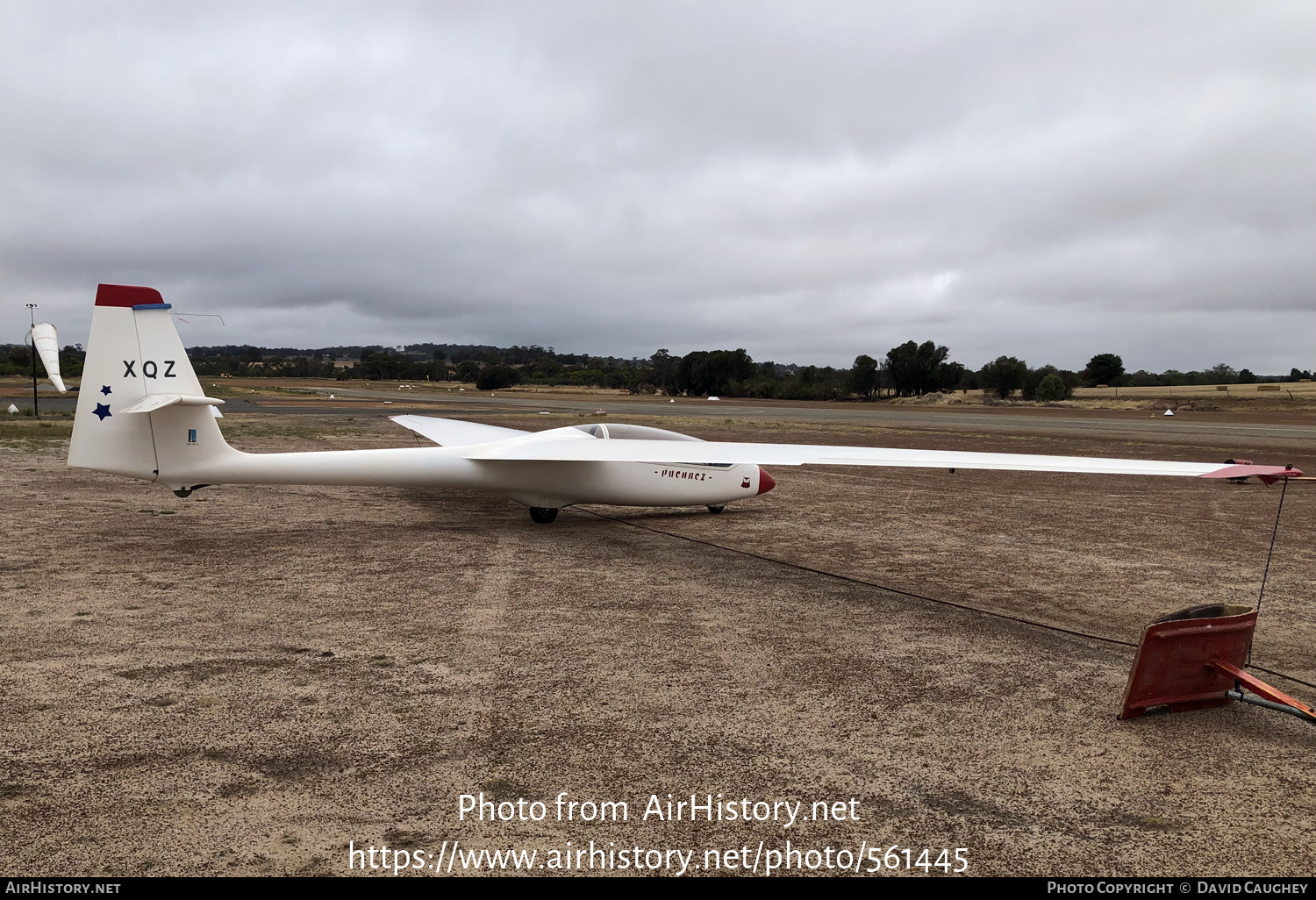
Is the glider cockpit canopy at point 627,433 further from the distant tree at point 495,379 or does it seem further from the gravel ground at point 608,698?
the distant tree at point 495,379

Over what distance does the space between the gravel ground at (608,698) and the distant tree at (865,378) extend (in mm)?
97101

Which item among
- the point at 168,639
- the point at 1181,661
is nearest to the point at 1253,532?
the point at 1181,661

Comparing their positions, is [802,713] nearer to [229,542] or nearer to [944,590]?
[944,590]

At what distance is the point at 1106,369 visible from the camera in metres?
120

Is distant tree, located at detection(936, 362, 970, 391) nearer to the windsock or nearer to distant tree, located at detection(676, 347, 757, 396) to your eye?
distant tree, located at detection(676, 347, 757, 396)

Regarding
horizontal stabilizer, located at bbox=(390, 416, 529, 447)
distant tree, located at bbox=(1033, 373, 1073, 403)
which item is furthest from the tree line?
horizontal stabilizer, located at bbox=(390, 416, 529, 447)

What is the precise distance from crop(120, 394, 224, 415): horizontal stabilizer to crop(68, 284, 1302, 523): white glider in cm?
2

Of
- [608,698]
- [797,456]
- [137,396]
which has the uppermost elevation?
[137,396]

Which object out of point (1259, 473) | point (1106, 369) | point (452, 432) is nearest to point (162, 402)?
point (452, 432)

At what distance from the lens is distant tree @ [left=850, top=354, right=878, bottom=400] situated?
106 m

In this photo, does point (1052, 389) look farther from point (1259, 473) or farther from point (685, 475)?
point (1259, 473)

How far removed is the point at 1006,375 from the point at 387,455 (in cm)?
9664

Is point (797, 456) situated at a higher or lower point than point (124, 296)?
lower

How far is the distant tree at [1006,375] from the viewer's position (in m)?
94.5
